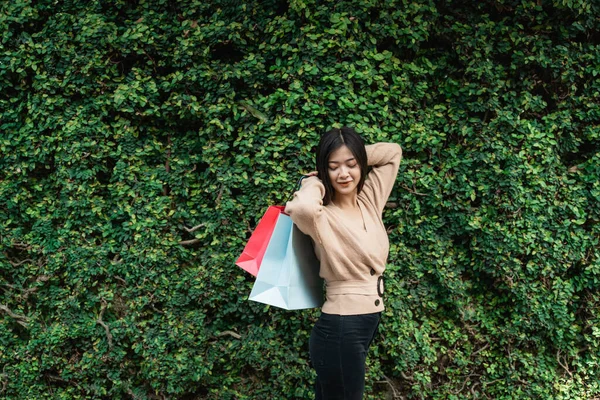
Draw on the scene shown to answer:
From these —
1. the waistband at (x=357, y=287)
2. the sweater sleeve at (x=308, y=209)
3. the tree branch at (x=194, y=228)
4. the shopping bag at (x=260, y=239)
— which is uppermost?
the sweater sleeve at (x=308, y=209)

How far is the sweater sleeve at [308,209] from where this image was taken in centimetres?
237

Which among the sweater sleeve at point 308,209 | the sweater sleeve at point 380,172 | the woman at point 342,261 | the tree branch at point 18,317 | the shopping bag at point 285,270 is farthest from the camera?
the tree branch at point 18,317

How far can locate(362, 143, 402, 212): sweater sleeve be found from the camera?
2840 millimetres

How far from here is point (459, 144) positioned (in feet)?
12.2

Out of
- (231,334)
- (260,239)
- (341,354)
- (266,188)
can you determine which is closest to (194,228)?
(266,188)

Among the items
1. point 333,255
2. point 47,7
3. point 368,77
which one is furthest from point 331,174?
point 47,7

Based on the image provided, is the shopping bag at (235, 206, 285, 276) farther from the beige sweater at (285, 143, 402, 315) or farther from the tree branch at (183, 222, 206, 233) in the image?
the tree branch at (183, 222, 206, 233)

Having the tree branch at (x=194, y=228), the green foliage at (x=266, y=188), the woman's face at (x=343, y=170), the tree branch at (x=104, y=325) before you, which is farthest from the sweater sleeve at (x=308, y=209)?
the tree branch at (x=104, y=325)

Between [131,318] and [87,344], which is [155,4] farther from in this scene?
[87,344]

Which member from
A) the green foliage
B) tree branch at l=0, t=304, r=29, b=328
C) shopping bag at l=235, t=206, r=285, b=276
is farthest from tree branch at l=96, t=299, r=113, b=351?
shopping bag at l=235, t=206, r=285, b=276

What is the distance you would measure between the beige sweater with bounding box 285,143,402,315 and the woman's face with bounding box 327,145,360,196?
0.09 metres

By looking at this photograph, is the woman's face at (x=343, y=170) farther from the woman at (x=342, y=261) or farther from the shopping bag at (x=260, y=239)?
the shopping bag at (x=260, y=239)

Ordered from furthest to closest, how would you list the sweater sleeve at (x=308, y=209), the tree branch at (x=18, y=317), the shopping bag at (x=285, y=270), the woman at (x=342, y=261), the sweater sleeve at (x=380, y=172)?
the tree branch at (x=18, y=317) → the sweater sleeve at (x=380, y=172) → the shopping bag at (x=285, y=270) → the woman at (x=342, y=261) → the sweater sleeve at (x=308, y=209)

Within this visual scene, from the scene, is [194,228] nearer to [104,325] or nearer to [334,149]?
[104,325]
